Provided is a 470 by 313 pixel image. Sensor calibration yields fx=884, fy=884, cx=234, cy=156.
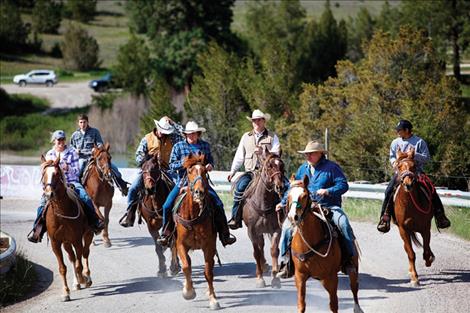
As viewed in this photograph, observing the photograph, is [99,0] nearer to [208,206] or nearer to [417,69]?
[417,69]

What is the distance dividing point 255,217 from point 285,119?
22.5 m

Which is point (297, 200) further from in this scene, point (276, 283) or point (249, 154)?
point (249, 154)

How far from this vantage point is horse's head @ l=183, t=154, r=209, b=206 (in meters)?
13.4

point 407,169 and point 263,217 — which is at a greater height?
point 407,169

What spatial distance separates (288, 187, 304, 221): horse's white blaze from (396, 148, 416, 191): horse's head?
4095 mm

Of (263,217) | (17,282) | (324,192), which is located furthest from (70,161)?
(324,192)

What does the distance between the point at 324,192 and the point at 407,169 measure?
314 cm

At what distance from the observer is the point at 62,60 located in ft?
343

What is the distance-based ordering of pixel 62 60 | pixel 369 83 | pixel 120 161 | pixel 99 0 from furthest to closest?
pixel 99 0 < pixel 62 60 < pixel 120 161 < pixel 369 83

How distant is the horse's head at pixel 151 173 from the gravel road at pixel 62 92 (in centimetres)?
6424

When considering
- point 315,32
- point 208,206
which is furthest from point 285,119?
point 315,32

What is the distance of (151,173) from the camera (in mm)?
16078

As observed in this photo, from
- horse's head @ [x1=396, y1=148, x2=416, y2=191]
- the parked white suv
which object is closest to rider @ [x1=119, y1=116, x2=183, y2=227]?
horse's head @ [x1=396, y1=148, x2=416, y2=191]

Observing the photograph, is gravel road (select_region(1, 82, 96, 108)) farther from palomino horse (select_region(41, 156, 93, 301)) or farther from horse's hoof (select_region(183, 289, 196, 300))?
horse's hoof (select_region(183, 289, 196, 300))
